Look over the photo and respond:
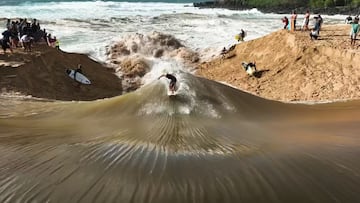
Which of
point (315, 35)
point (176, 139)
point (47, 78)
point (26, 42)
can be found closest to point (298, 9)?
point (315, 35)

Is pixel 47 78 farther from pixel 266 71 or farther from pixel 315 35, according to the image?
pixel 315 35

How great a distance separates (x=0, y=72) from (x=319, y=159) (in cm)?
1156

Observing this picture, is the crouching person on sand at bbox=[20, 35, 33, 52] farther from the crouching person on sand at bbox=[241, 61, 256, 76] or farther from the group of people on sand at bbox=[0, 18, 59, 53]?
the crouching person on sand at bbox=[241, 61, 256, 76]

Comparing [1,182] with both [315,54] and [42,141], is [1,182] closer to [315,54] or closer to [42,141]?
[42,141]

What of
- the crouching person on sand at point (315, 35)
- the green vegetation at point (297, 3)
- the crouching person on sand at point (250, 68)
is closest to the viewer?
the crouching person on sand at point (250, 68)

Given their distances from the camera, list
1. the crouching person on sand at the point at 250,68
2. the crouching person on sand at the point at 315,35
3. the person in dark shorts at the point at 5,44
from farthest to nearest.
A: the crouching person on sand at the point at 315,35 < the crouching person on sand at the point at 250,68 < the person in dark shorts at the point at 5,44

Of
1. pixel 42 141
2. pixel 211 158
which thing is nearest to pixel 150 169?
pixel 211 158

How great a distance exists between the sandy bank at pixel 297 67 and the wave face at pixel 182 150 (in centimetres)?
699

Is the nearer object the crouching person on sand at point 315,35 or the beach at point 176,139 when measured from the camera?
the beach at point 176,139

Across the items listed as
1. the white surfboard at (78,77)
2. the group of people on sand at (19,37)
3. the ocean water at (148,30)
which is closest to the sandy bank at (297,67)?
the ocean water at (148,30)

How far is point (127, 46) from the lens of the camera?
25.0 metres

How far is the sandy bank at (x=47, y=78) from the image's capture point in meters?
14.9

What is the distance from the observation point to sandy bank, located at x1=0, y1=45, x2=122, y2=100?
48.8ft

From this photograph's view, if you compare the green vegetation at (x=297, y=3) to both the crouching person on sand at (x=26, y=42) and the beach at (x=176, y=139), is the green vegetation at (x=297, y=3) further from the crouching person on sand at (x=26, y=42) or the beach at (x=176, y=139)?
the crouching person on sand at (x=26, y=42)
